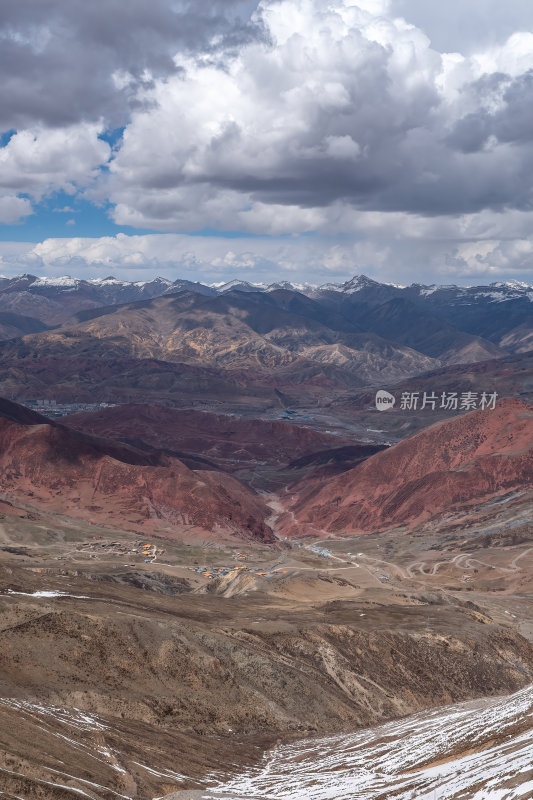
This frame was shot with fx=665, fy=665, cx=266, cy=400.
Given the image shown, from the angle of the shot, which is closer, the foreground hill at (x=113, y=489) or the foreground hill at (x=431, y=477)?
the foreground hill at (x=431, y=477)

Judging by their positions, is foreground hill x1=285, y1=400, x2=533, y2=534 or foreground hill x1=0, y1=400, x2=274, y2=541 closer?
foreground hill x1=285, y1=400, x2=533, y2=534

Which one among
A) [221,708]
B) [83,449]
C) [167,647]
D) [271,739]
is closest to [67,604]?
[167,647]

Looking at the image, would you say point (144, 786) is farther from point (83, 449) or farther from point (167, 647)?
point (83, 449)

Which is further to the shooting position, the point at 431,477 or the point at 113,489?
the point at 113,489
